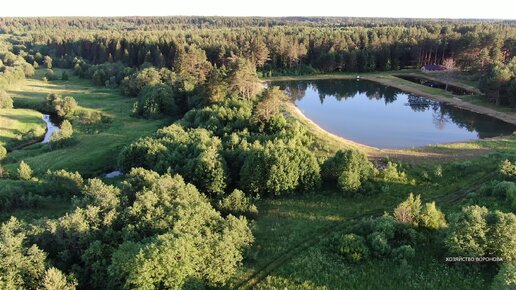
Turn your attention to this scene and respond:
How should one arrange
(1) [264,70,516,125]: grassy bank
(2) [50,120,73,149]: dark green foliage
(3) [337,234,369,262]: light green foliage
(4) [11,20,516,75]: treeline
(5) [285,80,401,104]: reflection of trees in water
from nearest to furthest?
(3) [337,234,369,262]: light green foliage, (2) [50,120,73,149]: dark green foliage, (1) [264,70,516,125]: grassy bank, (5) [285,80,401,104]: reflection of trees in water, (4) [11,20,516,75]: treeline

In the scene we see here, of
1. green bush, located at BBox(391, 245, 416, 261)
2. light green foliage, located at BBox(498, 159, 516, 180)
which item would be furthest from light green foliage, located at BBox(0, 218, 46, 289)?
light green foliage, located at BBox(498, 159, 516, 180)

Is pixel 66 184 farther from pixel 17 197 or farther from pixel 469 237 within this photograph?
pixel 469 237

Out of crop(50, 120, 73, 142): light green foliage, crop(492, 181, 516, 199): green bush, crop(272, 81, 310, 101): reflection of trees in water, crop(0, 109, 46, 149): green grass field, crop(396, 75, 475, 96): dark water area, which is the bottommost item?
crop(0, 109, 46, 149): green grass field

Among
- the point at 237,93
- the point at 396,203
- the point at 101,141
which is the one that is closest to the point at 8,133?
the point at 101,141

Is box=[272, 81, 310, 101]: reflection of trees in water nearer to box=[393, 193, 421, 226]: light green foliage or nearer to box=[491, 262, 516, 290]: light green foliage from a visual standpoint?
box=[393, 193, 421, 226]: light green foliage

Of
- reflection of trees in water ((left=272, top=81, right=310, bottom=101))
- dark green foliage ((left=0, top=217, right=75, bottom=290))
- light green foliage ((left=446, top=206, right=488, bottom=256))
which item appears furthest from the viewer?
reflection of trees in water ((left=272, top=81, right=310, bottom=101))

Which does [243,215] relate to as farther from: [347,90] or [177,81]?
[347,90]
